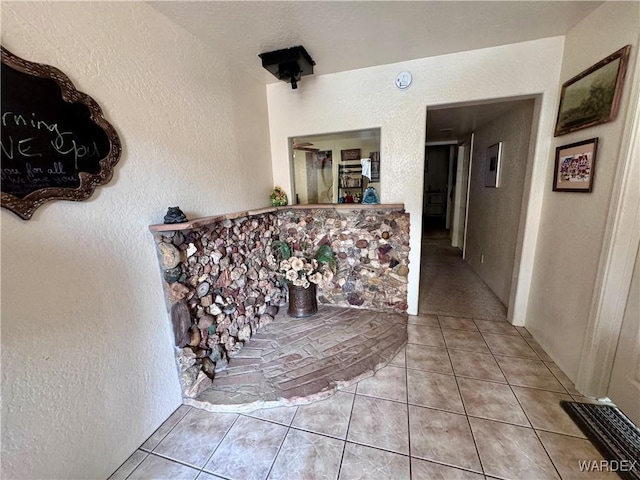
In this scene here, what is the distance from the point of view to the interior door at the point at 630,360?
1.25 m

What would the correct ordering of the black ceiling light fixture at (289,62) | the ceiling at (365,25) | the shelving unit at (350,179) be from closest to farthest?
the ceiling at (365,25)
the black ceiling light fixture at (289,62)
the shelving unit at (350,179)

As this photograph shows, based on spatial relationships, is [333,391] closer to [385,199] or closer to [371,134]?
[385,199]

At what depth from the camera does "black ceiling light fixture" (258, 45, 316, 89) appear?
1755 mm

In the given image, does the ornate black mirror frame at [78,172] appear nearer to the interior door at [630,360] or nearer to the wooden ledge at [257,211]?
the wooden ledge at [257,211]

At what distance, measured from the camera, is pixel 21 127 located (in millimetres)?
866

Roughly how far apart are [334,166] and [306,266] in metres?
1.09

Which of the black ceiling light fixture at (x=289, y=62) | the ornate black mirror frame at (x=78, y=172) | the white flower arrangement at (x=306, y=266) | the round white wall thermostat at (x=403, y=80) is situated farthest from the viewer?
the white flower arrangement at (x=306, y=266)

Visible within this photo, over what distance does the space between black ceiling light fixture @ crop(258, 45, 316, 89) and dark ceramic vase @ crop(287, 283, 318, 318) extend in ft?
5.78

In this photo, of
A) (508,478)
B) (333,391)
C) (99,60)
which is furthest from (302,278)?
(99,60)

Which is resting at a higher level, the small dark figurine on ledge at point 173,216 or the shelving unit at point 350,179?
the shelving unit at point 350,179

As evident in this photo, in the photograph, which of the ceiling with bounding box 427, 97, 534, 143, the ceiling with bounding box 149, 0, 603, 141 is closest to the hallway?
the ceiling with bounding box 427, 97, 534, 143

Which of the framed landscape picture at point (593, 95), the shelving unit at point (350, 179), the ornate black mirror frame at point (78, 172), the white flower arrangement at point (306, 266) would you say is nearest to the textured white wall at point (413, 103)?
the framed landscape picture at point (593, 95)

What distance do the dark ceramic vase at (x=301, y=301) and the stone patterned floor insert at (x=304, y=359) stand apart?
7 cm

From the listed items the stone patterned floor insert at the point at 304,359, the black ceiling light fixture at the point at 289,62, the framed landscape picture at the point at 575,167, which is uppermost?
the black ceiling light fixture at the point at 289,62
